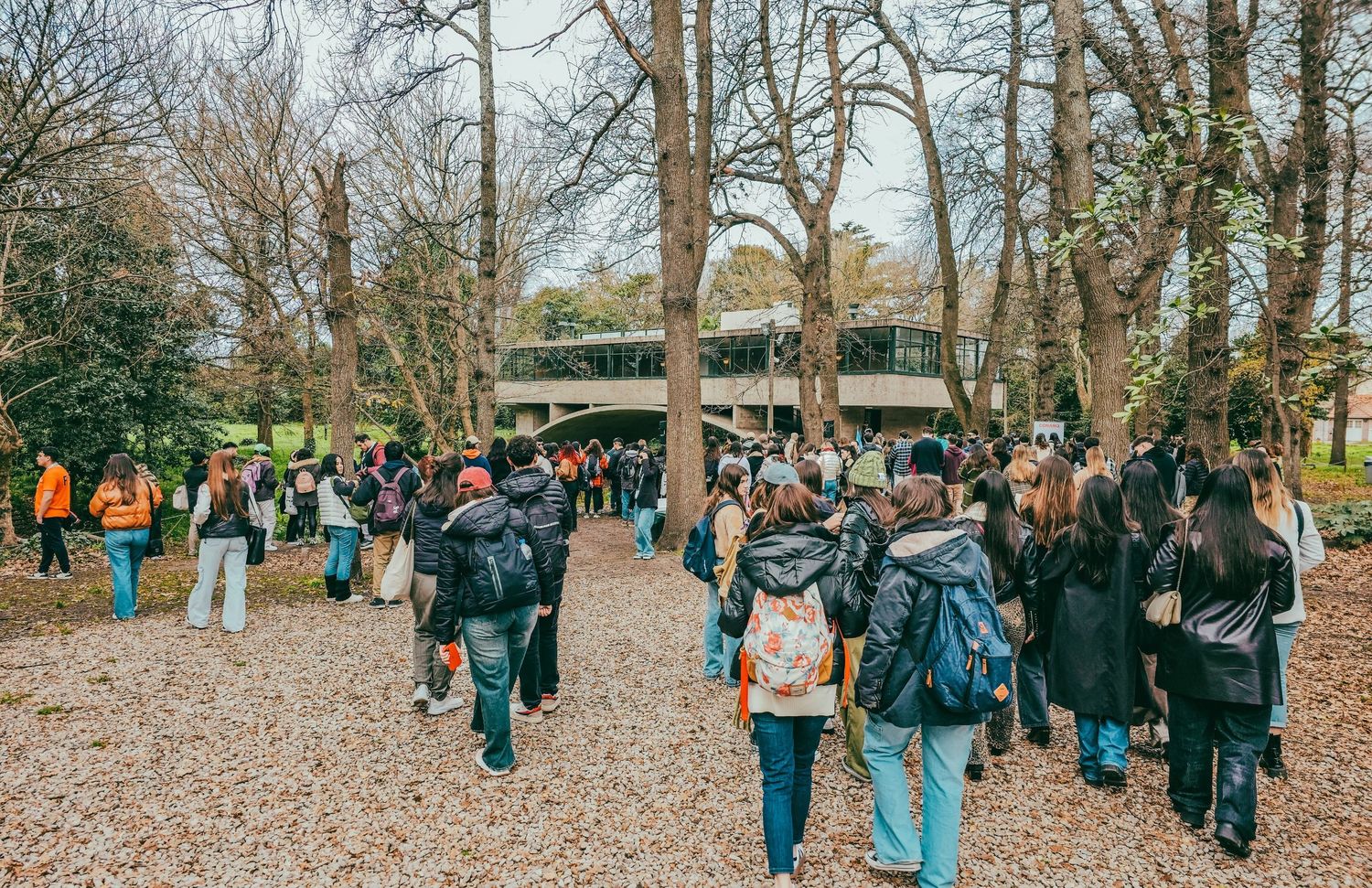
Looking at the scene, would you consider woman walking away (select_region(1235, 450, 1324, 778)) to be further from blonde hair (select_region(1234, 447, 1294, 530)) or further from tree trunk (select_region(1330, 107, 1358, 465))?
tree trunk (select_region(1330, 107, 1358, 465))

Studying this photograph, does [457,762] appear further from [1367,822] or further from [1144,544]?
[1367,822]

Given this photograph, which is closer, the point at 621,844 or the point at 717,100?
the point at 621,844

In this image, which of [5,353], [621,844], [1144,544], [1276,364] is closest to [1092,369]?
[1276,364]

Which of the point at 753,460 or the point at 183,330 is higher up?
the point at 183,330

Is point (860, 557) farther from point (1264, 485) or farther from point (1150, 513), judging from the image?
point (1264, 485)

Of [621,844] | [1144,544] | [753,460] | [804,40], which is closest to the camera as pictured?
[621,844]

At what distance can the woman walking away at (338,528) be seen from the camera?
8.14 m

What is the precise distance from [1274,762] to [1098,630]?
1.40 m

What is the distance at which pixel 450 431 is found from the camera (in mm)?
20719

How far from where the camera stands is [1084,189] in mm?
8430

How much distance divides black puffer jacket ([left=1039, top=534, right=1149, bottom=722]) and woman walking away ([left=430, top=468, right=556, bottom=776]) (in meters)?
3.00

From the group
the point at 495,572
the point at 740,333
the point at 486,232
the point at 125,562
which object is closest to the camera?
the point at 495,572

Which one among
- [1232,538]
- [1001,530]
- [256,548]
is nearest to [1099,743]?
[1001,530]

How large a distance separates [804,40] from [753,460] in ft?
32.6
